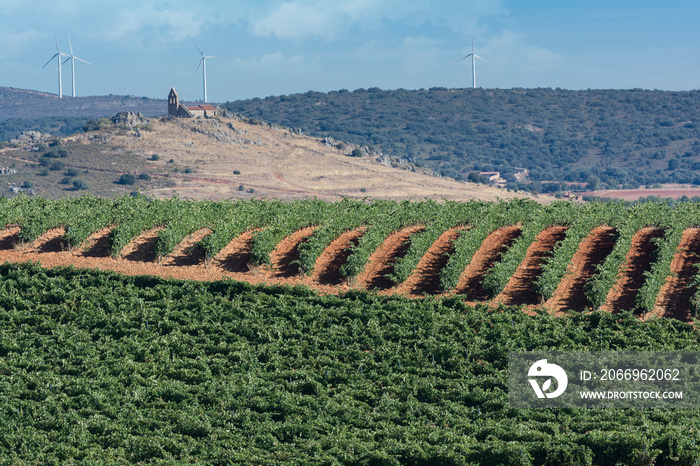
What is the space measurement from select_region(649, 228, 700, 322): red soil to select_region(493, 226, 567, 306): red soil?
418cm

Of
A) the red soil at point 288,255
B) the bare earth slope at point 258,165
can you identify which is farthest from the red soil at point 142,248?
the bare earth slope at point 258,165

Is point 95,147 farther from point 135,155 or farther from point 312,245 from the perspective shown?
point 312,245

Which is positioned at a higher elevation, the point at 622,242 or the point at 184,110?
the point at 184,110

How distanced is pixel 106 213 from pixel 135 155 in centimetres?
10839

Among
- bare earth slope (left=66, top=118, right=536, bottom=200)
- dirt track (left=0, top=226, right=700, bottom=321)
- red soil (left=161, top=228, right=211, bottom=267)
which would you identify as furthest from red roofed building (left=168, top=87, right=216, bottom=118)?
red soil (left=161, top=228, right=211, bottom=267)

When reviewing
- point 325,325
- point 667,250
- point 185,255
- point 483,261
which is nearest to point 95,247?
point 185,255

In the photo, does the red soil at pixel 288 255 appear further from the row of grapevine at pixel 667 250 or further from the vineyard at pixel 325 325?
the row of grapevine at pixel 667 250

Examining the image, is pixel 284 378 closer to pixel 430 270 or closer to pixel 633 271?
pixel 430 270

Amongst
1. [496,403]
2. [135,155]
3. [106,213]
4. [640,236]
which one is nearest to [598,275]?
[640,236]

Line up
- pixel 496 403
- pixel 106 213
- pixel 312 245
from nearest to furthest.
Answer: pixel 496 403 → pixel 312 245 → pixel 106 213

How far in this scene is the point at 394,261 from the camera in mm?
29953

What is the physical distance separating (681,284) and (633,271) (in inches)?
71.1

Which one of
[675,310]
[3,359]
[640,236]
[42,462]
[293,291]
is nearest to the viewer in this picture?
[42,462]

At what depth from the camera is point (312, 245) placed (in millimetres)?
30156
